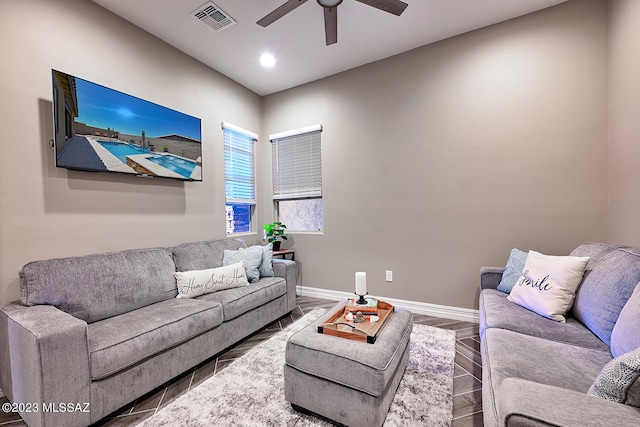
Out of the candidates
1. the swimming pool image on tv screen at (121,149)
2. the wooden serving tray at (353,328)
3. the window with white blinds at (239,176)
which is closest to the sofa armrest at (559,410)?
the wooden serving tray at (353,328)

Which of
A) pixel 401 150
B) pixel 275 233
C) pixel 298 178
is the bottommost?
pixel 275 233

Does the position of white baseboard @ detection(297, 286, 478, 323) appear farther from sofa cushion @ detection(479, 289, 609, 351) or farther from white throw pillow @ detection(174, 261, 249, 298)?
white throw pillow @ detection(174, 261, 249, 298)

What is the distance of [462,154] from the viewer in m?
2.89

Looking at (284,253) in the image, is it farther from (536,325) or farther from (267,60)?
(536,325)

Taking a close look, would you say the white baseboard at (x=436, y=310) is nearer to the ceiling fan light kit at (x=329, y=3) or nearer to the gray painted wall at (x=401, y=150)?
the gray painted wall at (x=401, y=150)

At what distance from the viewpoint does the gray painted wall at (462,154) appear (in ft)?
7.97

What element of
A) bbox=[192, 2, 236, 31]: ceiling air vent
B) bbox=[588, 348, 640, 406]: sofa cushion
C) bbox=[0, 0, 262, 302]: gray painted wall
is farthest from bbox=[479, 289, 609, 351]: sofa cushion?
bbox=[192, 2, 236, 31]: ceiling air vent

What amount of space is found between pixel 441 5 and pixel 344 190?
6.98ft

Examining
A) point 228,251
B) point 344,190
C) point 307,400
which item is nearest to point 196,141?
point 228,251

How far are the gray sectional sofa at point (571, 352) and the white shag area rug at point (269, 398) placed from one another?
466 millimetres

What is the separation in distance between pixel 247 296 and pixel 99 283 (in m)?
1.11

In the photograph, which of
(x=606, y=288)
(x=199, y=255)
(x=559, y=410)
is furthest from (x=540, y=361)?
(x=199, y=255)

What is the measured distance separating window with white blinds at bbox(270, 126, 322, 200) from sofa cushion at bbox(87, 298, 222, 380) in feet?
7.04

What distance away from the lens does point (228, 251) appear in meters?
2.98
